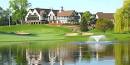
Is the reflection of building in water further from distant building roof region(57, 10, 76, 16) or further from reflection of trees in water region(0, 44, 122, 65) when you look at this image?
distant building roof region(57, 10, 76, 16)

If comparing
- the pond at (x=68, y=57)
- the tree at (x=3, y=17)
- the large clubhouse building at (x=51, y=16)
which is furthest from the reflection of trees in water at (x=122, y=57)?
the large clubhouse building at (x=51, y=16)

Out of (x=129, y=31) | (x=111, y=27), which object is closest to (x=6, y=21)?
(x=111, y=27)

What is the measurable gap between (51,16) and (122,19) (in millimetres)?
92083

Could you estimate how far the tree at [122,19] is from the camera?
7688 cm

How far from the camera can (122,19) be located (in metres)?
77.8

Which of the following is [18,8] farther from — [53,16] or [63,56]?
[63,56]

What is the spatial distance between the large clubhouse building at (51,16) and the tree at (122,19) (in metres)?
83.0

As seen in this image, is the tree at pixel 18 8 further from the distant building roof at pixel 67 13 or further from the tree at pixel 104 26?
the tree at pixel 104 26

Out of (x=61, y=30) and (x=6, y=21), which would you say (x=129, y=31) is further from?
(x=6, y=21)

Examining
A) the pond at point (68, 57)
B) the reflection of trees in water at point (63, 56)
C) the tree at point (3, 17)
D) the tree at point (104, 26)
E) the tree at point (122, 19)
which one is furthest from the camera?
the tree at point (3, 17)

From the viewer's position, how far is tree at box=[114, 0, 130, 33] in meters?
76.9

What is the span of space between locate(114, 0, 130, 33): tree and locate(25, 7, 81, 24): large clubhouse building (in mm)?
83013

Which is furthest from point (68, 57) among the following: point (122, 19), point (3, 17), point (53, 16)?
point (53, 16)

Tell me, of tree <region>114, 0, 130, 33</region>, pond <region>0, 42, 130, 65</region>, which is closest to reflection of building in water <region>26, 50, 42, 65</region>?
pond <region>0, 42, 130, 65</region>
